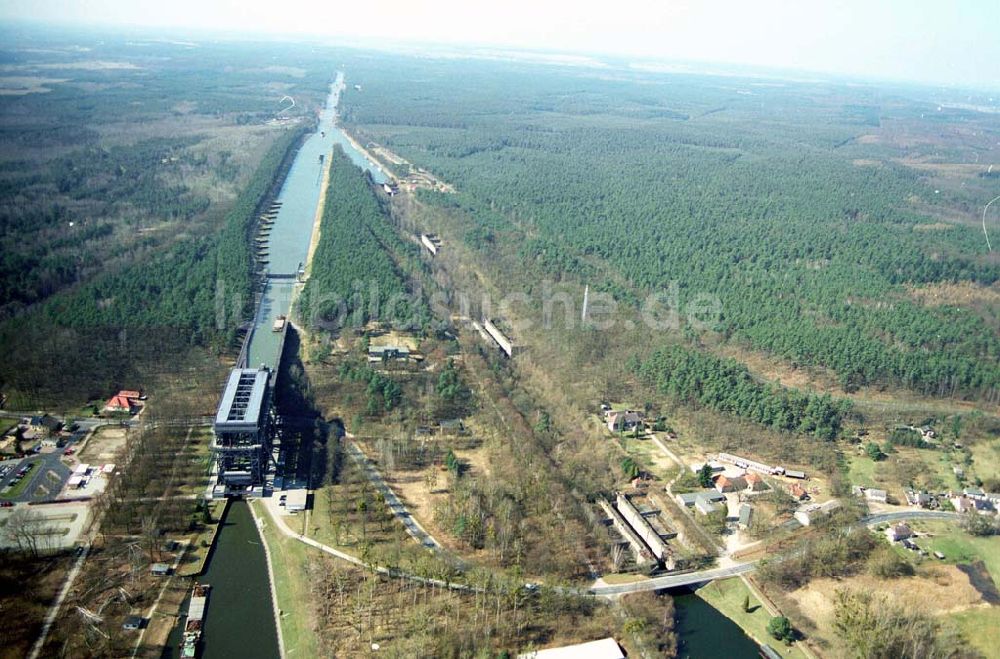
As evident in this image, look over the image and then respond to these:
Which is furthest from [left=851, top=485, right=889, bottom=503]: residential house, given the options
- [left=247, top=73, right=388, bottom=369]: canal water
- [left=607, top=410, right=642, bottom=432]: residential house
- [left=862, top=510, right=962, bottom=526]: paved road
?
[left=247, top=73, right=388, bottom=369]: canal water

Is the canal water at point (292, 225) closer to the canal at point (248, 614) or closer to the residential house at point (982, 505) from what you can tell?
the canal at point (248, 614)

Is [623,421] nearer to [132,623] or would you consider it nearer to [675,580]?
[675,580]

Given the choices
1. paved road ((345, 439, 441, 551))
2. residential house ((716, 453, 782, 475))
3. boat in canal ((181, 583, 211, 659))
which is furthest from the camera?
residential house ((716, 453, 782, 475))

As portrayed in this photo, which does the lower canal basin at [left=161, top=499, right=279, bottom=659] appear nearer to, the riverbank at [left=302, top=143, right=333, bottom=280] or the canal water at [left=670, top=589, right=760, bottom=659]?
the canal water at [left=670, top=589, right=760, bottom=659]

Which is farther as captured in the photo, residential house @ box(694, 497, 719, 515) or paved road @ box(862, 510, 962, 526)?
paved road @ box(862, 510, 962, 526)

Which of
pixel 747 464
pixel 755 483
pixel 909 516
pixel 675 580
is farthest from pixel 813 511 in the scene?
pixel 675 580

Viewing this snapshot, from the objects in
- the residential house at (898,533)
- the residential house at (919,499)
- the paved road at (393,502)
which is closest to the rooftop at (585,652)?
the paved road at (393,502)

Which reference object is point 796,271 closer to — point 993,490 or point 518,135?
point 993,490
